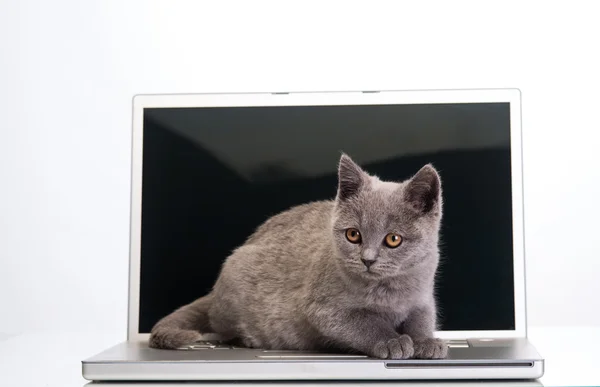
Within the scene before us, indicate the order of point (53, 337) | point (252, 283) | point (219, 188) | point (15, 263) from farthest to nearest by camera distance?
point (15, 263)
point (53, 337)
point (219, 188)
point (252, 283)

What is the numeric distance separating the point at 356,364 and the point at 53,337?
1.28 meters

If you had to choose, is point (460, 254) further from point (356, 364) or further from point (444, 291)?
point (356, 364)

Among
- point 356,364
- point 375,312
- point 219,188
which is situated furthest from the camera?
point 219,188

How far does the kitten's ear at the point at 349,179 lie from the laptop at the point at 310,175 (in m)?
0.39

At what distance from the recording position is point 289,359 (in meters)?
1.70

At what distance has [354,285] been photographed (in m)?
1.83

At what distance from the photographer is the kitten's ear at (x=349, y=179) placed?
1842 millimetres

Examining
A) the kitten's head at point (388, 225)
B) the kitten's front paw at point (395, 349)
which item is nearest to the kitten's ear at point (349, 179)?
the kitten's head at point (388, 225)

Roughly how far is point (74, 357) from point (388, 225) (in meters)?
0.92

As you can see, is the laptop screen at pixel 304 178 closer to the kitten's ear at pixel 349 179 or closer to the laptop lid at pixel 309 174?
the laptop lid at pixel 309 174

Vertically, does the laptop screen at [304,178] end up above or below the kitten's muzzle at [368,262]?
above

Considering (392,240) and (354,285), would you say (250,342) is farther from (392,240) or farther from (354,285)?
(392,240)

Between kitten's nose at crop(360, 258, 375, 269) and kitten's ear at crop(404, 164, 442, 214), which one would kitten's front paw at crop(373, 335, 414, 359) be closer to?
kitten's nose at crop(360, 258, 375, 269)

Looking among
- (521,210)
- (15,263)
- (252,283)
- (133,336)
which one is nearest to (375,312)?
(252,283)
